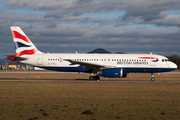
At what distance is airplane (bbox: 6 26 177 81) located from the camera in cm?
3594

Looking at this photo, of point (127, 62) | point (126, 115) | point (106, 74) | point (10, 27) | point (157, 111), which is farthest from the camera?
point (10, 27)

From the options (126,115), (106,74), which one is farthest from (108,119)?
(106,74)

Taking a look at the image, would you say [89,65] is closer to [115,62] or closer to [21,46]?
[115,62]

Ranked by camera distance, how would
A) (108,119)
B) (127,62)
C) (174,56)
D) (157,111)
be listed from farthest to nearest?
(174,56) → (127,62) → (157,111) → (108,119)

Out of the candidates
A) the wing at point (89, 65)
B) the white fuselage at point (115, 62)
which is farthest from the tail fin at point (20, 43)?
the wing at point (89, 65)

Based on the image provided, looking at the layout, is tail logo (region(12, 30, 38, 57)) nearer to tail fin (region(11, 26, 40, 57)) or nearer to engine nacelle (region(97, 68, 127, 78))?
tail fin (region(11, 26, 40, 57))

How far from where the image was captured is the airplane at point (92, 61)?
35.9 metres

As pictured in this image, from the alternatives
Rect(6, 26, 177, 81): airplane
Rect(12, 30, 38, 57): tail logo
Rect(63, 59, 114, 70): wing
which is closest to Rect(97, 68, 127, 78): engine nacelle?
Rect(6, 26, 177, 81): airplane

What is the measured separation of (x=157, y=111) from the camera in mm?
12164

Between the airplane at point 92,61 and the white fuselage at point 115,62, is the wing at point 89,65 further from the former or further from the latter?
the white fuselage at point 115,62

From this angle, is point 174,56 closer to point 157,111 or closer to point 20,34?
point 20,34

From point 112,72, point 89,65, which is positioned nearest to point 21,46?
point 89,65

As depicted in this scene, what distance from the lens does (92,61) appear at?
120 feet

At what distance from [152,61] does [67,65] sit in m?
13.2
